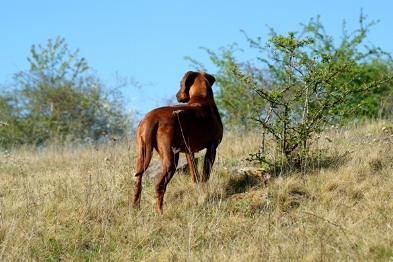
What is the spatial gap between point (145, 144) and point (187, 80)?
1674mm

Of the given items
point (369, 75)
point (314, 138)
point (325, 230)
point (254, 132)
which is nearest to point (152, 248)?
point (325, 230)

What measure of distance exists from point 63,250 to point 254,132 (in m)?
7.04

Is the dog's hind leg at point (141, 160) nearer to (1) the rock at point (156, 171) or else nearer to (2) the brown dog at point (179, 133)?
(2) the brown dog at point (179, 133)

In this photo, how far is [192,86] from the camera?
30.7 feet

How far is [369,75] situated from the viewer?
69.6 feet

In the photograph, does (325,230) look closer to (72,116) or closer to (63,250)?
(63,250)

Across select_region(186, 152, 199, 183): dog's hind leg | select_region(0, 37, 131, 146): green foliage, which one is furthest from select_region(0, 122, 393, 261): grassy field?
select_region(0, 37, 131, 146): green foliage

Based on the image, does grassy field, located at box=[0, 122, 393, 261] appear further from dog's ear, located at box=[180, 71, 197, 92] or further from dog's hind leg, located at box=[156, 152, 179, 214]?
dog's ear, located at box=[180, 71, 197, 92]

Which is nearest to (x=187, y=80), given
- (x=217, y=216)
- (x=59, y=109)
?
(x=217, y=216)

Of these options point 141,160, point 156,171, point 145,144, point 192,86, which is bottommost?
point 156,171

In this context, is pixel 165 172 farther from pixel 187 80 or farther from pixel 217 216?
pixel 187 80

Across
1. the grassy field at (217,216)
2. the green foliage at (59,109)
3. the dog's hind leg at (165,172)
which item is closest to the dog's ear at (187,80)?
the grassy field at (217,216)

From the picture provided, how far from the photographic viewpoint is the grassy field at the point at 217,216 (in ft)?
21.4

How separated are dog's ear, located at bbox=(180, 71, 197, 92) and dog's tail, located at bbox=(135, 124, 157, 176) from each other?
1.43 m
